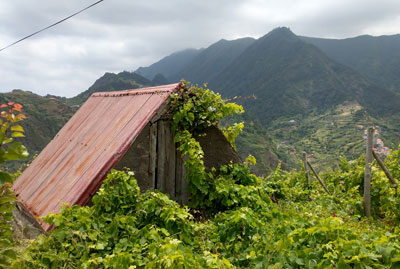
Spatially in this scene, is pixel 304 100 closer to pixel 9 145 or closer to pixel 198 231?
pixel 198 231

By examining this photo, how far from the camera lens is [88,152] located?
569cm

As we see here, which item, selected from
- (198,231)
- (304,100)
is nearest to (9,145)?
(198,231)

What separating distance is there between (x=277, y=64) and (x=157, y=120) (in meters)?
181

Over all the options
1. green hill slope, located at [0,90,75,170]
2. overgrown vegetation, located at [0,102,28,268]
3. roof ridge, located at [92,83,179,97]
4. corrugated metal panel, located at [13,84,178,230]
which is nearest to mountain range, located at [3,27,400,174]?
green hill slope, located at [0,90,75,170]

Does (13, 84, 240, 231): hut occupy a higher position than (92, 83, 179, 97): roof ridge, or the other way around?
(92, 83, 179, 97): roof ridge

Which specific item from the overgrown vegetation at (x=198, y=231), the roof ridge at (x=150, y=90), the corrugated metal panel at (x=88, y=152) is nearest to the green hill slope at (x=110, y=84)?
the roof ridge at (x=150, y=90)

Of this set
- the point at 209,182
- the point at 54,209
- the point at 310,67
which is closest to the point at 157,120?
the point at 209,182

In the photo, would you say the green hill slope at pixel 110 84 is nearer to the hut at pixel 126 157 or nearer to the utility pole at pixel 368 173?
the hut at pixel 126 157

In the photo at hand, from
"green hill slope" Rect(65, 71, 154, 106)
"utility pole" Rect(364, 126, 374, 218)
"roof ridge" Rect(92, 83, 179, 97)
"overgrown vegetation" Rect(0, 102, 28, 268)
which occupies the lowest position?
"utility pole" Rect(364, 126, 374, 218)

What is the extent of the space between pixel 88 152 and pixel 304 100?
14114 cm

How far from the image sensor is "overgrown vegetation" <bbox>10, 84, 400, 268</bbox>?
2.97 m

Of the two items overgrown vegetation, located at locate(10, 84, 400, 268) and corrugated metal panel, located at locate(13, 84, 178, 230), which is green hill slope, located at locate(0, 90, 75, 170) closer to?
corrugated metal panel, located at locate(13, 84, 178, 230)

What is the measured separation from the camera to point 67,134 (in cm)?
812

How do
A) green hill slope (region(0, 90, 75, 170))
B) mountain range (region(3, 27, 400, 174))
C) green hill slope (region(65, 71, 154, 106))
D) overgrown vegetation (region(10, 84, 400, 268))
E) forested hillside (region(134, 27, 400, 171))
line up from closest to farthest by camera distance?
overgrown vegetation (region(10, 84, 400, 268)) → green hill slope (region(0, 90, 75, 170)) → mountain range (region(3, 27, 400, 174)) → forested hillside (region(134, 27, 400, 171)) → green hill slope (region(65, 71, 154, 106))
